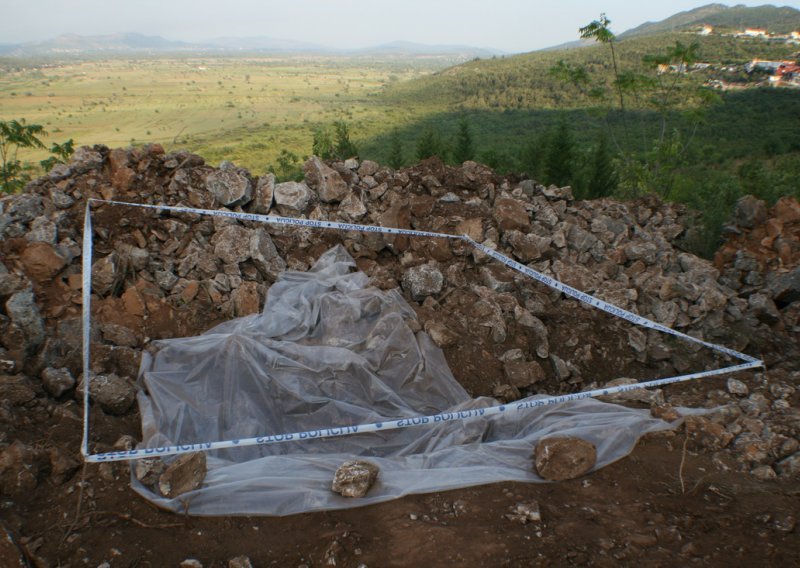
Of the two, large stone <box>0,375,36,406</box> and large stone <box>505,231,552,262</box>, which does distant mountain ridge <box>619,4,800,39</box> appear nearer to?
large stone <box>505,231,552,262</box>

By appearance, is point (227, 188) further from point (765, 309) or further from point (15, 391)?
point (765, 309)

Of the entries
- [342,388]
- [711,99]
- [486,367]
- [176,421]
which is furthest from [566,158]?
[176,421]

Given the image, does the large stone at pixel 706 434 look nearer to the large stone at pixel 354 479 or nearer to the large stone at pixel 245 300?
the large stone at pixel 354 479

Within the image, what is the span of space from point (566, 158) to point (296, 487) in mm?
14334

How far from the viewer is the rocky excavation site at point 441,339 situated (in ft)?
8.43

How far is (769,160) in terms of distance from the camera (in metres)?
22.1

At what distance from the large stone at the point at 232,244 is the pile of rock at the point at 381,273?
0.01 metres

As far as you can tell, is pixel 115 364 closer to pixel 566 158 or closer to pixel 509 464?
pixel 509 464

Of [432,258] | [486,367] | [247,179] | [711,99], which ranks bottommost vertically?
[486,367]

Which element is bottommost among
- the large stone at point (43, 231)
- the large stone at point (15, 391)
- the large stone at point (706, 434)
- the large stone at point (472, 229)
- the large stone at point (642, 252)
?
the large stone at point (706, 434)

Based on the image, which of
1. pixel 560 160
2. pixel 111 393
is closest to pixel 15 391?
pixel 111 393

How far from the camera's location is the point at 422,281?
5.03 metres

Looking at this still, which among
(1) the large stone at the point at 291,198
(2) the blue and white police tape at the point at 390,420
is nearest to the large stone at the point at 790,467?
(2) the blue and white police tape at the point at 390,420

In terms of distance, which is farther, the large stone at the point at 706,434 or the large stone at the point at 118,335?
the large stone at the point at 118,335
